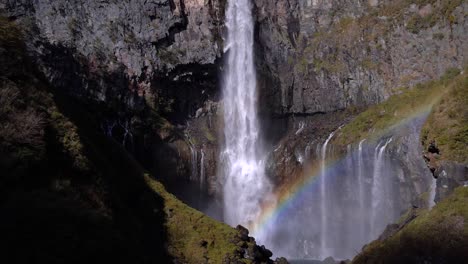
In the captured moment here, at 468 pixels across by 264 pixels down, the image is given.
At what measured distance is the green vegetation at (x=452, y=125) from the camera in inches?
1041

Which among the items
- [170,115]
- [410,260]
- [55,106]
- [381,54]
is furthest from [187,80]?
[410,260]

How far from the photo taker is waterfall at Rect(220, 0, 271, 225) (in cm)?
5419

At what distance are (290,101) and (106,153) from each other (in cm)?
3160

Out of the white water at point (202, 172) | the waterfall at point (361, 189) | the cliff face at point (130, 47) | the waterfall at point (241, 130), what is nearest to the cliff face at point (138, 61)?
the cliff face at point (130, 47)

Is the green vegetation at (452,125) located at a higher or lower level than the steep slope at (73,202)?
higher

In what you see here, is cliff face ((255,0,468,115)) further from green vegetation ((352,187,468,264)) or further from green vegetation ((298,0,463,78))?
green vegetation ((352,187,468,264))

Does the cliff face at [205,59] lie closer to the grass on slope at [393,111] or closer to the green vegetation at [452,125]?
the grass on slope at [393,111]

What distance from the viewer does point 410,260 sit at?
23.2 meters

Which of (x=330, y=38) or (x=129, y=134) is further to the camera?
(x=330, y=38)

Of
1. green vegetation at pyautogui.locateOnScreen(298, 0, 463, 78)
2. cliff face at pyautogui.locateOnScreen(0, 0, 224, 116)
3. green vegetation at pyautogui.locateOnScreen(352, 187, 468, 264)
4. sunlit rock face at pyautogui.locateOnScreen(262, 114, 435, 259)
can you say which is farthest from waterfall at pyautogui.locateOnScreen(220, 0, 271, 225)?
green vegetation at pyautogui.locateOnScreen(352, 187, 468, 264)

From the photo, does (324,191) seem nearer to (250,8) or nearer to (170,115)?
(170,115)

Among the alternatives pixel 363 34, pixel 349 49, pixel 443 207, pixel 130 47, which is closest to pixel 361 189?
pixel 349 49

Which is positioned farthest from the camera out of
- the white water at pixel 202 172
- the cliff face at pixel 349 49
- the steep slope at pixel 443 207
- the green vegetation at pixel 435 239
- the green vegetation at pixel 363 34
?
the green vegetation at pixel 363 34

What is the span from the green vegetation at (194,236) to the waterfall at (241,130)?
24.0m
